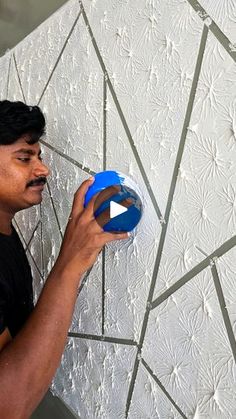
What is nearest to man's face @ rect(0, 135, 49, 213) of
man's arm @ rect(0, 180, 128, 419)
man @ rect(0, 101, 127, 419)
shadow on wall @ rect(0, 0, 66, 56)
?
man @ rect(0, 101, 127, 419)

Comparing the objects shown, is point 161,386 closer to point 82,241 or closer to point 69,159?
point 82,241

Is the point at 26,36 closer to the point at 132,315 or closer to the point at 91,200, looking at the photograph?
the point at 91,200

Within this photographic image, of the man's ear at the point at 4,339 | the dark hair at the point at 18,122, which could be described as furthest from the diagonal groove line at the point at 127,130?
the man's ear at the point at 4,339

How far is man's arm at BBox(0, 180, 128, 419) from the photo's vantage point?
71cm

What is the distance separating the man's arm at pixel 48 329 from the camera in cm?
71

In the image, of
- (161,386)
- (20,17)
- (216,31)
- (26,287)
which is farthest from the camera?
(20,17)

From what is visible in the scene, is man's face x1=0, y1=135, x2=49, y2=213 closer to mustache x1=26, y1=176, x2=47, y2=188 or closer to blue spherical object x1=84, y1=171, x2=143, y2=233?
mustache x1=26, y1=176, x2=47, y2=188

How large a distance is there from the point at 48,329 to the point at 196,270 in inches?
10.8

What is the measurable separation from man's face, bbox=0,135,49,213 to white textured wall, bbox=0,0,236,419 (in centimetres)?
7

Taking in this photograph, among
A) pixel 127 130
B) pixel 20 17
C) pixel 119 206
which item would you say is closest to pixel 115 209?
pixel 119 206

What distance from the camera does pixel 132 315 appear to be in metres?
0.80

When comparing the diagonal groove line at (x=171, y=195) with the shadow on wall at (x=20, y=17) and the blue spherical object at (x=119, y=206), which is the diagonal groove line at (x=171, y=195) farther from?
the shadow on wall at (x=20, y=17)

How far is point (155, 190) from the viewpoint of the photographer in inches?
29.0

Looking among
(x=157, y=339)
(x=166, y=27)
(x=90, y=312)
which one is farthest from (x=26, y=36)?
(x=157, y=339)
